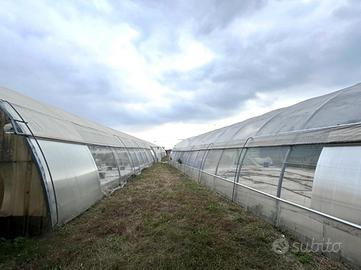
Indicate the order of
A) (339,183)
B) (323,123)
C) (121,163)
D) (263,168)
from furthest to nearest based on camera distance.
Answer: (121,163)
(263,168)
(323,123)
(339,183)

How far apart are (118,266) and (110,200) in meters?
4.88

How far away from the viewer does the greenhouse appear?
13.9ft

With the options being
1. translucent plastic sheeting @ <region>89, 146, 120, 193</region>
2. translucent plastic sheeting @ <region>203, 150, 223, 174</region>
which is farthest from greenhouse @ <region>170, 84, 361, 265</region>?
translucent plastic sheeting @ <region>89, 146, 120, 193</region>

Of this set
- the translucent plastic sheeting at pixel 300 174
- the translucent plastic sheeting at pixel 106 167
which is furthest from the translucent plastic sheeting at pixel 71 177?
the translucent plastic sheeting at pixel 300 174

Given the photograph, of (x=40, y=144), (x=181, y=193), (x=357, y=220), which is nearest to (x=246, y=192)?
(x=181, y=193)

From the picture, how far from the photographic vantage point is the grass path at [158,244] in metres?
4.33

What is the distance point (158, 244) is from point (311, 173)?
9.65ft

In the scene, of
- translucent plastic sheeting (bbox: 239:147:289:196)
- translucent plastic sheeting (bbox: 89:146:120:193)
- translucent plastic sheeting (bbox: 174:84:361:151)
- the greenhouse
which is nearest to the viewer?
the greenhouse

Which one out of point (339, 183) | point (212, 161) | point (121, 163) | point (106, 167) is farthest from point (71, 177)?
point (212, 161)

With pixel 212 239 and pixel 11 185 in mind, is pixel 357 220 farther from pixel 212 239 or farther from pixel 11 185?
pixel 11 185

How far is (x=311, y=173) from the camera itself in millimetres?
5250

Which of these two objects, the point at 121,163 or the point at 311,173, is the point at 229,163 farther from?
the point at 121,163

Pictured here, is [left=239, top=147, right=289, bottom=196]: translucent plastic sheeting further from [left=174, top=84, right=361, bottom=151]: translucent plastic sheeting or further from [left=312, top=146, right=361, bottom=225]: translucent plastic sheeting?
[left=312, top=146, right=361, bottom=225]: translucent plastic sheeting

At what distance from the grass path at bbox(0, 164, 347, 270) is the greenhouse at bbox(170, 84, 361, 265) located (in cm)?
41
